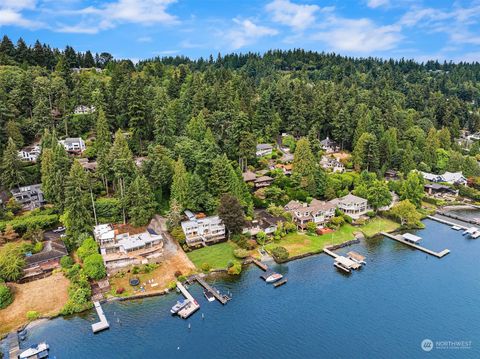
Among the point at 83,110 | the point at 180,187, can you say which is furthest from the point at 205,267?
the point at 83,110

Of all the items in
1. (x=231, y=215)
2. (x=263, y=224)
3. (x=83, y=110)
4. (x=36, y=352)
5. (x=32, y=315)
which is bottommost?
(x=36, y=352)

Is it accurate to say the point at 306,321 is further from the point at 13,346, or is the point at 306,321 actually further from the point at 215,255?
the point at 13,346

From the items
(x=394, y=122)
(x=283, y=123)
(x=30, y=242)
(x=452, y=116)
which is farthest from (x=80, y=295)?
(x=452, y=116)

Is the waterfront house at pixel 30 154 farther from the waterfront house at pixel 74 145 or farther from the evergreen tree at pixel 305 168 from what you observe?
the evergreen tree at pixel 305 168

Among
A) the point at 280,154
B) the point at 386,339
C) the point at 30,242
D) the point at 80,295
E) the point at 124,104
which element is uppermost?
the point at 124,104

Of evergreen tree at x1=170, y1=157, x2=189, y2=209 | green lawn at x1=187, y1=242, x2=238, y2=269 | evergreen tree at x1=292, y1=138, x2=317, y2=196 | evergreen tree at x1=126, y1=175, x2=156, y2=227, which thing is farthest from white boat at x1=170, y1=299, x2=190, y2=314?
A: evergreen tree at x1=292, y1=138, x2=317, y2=196

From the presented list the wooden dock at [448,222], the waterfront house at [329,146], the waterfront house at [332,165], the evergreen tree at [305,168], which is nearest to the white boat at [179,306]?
the evergreen tree at [305,168]

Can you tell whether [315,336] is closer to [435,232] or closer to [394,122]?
[435,232]
